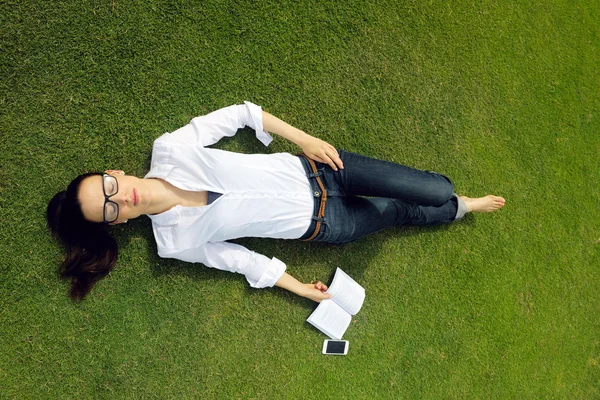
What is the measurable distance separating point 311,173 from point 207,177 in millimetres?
A: 818

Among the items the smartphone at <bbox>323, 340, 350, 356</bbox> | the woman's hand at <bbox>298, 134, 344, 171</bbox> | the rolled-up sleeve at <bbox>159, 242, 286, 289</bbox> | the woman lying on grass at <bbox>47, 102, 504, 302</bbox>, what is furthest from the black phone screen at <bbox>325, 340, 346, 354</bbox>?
the woman's hand at <bbox>298, 134, 344, 171</bbox>

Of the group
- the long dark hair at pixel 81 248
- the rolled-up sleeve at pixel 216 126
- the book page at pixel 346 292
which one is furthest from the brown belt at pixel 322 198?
the long dark hair at pixel 81 248

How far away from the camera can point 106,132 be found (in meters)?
3.06

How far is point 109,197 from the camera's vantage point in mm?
2418

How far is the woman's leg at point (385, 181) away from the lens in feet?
9.47

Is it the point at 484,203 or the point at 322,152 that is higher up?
the point at 322,152

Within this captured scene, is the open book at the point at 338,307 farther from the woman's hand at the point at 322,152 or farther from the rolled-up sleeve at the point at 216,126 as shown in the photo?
the rolled-up sleeve at the point at 216,126

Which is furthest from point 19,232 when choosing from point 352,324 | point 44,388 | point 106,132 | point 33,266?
point 352,324

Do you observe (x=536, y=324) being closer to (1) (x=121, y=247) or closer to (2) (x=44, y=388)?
(1) (x=121, y=247)

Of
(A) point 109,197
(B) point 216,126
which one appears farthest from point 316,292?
(A) point 109,197

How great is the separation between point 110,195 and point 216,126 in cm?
94

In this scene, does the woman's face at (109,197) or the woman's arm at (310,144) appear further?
the woman's arm at (310,144)

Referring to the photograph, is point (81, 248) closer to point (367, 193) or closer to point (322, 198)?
point (322, 198)

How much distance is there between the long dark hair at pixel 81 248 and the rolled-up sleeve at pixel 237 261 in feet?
1.55
